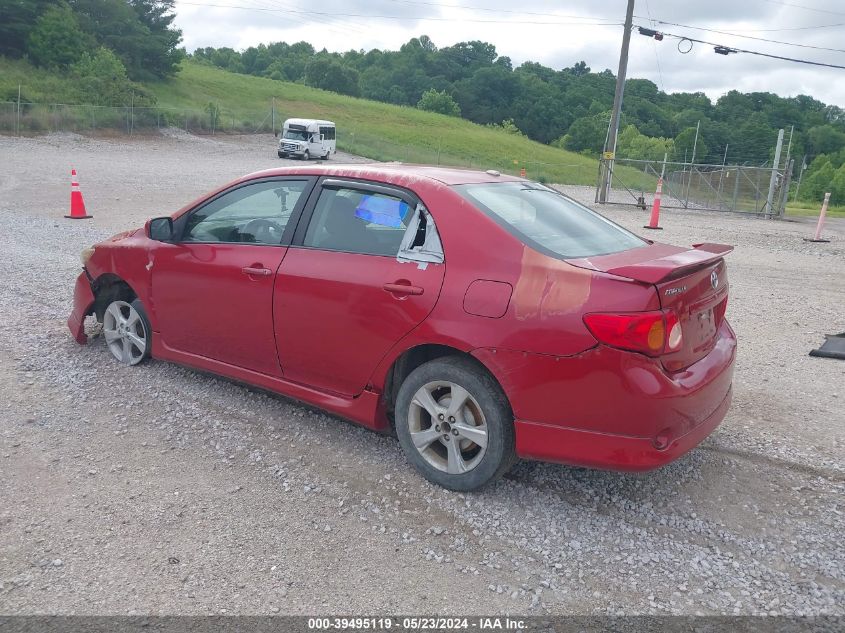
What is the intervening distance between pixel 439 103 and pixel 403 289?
105036mm

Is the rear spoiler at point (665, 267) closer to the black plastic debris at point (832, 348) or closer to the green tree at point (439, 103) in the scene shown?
the black plastic debris at point (832, 348)

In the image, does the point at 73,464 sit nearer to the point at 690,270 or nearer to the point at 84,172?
the point at 690,270

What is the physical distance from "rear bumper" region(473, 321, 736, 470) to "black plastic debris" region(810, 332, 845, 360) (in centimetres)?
358

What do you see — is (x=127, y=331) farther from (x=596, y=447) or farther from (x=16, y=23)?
(x=16, y=23)

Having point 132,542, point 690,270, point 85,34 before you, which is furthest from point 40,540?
point 85,34

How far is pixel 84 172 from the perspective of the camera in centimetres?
2475

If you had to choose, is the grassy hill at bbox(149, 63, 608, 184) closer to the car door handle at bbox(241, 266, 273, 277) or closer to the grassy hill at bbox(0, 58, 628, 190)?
the grassy hill at bbox(0, 58, 628, 190)

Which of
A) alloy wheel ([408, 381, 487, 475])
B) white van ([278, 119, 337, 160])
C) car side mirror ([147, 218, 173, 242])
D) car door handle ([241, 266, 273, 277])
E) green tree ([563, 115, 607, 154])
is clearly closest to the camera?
alloy wheel ([408, 381, 487, 475])

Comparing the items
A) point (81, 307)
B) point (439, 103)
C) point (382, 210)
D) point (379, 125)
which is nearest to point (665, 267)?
point (382, 210)

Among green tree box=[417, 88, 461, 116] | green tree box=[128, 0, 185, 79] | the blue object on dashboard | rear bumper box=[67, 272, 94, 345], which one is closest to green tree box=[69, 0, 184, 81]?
green tree box=[128, 0, 185, 79]

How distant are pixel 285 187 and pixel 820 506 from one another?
3500mm

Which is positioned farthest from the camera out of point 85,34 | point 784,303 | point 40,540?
point 85,34

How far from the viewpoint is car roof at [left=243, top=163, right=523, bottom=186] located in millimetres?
4051

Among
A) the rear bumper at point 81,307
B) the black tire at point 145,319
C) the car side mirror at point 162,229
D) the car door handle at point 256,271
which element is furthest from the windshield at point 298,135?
the car door handle at point 256,271
